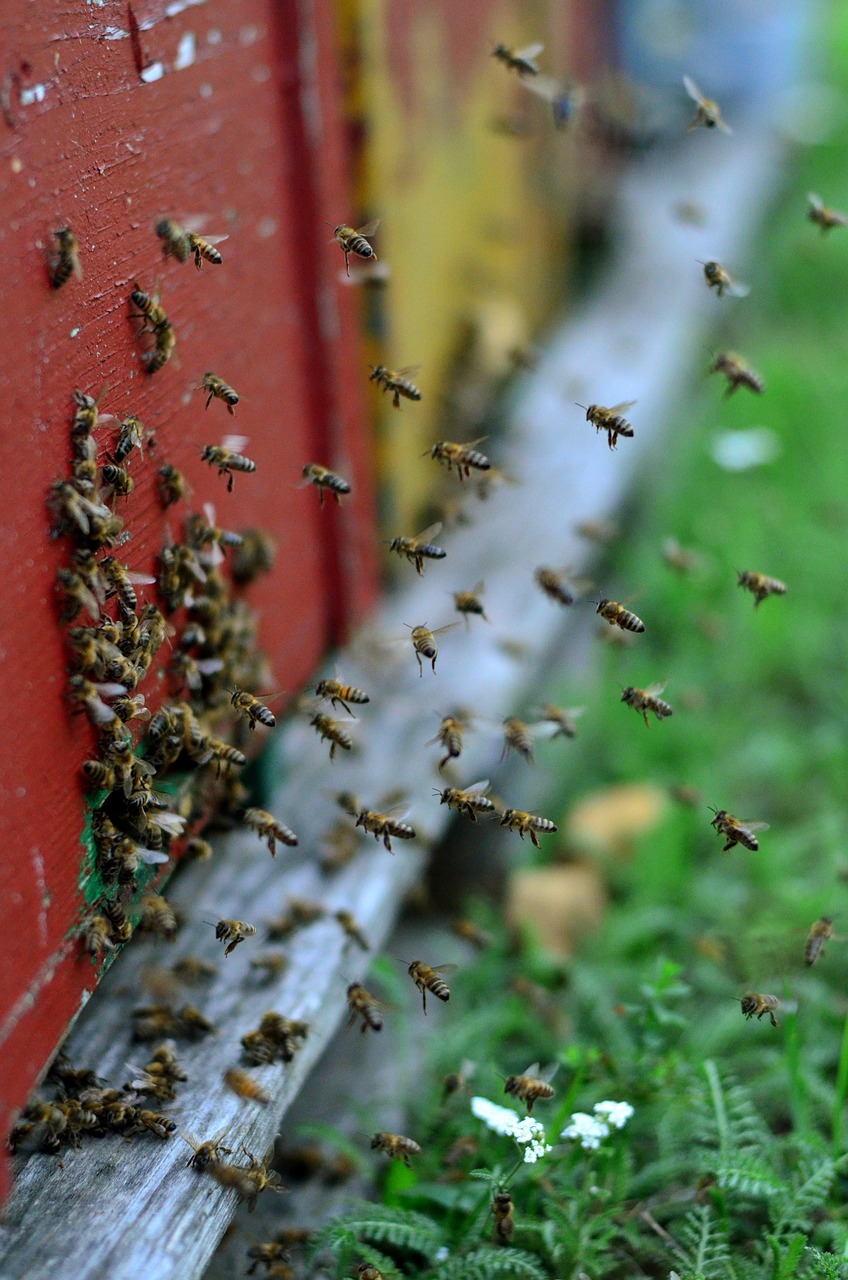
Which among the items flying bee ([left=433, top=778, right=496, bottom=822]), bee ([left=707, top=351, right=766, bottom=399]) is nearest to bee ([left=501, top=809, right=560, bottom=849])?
flying bee ([left=433, top=778, right=496, bottom=822])

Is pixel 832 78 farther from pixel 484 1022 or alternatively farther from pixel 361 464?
pixel 484 1022

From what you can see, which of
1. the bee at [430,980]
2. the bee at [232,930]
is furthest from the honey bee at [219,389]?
the bee at [430,980]

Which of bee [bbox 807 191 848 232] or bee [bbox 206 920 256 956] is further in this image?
bee [bbox 807 191 848 232]

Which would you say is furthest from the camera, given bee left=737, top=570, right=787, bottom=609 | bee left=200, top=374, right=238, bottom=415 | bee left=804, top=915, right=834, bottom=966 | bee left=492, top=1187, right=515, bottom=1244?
bee left=737, top=570, right=787, bottom=609

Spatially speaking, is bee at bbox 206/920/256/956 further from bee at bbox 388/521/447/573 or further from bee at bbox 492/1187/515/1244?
bee at bbox 388/521/447/573

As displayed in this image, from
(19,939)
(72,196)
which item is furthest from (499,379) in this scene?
(19,939)

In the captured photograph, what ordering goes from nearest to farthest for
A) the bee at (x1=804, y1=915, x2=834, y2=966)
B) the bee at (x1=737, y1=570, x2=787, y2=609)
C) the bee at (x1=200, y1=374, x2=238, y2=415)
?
the bee at (x1=200, y1=374, x2=238, y2=415)
the bee at (x1=804, y1=915, x2=834, y2=966)
the bee at (x1=737, y1=570, x2=787, y2=609)
